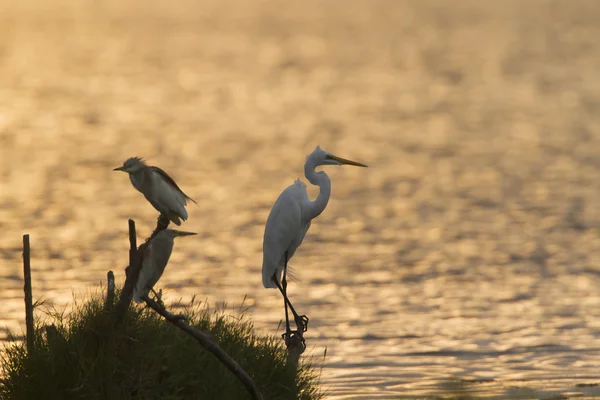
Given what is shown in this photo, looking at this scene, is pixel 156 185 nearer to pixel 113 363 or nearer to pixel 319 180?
pixel 113 363

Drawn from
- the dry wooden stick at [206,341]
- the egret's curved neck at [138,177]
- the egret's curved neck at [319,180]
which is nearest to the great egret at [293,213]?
the egret's curved neck at [319,180]

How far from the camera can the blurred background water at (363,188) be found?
45.0ft

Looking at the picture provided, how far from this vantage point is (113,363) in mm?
8016

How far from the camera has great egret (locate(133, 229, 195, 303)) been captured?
7473 mm

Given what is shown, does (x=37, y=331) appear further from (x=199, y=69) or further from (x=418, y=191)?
(x=199, y=69)

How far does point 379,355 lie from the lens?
1302 cm

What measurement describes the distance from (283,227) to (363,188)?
1047 cm

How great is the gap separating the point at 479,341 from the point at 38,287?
4.71 meters

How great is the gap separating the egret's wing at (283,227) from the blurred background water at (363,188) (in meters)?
1.28

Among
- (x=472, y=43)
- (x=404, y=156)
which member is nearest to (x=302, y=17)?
(x=472, y=43)

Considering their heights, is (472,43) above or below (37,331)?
above

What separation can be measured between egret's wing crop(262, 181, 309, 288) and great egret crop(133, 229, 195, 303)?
314cm

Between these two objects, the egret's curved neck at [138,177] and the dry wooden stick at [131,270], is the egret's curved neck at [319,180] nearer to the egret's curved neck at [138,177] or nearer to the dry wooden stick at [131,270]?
the dry wooden stick at [131,270]

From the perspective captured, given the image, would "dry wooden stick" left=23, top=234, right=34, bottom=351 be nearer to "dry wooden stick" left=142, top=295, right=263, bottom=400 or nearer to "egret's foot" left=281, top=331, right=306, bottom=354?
"dry wooden stick" left=142, top=295, right=263, bottom=400
